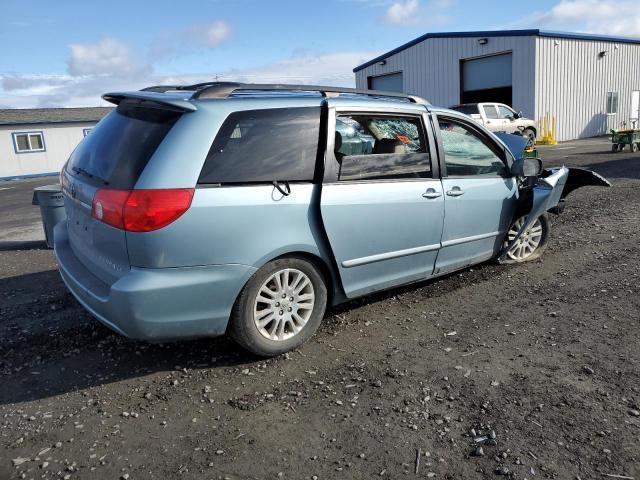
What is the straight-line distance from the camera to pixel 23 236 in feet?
28.5

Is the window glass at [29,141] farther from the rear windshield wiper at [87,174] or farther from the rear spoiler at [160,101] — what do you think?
the rear spoiler at [160,101]

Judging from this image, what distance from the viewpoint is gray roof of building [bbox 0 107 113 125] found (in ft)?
91.0

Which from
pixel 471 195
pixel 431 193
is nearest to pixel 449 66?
pixel 471 195

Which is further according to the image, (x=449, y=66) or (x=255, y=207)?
(x=449, y=66)

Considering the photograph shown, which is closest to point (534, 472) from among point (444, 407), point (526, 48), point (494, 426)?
point (494, 426)

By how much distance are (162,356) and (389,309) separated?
1923 millimetres

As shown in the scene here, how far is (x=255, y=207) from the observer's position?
343cm

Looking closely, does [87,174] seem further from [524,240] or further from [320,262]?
[524,240]

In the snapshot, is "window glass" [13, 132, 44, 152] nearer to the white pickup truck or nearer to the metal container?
the white pickup truck

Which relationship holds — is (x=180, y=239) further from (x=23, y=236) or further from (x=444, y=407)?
(x=23, y=236)

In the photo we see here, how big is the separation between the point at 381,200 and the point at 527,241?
248 cm

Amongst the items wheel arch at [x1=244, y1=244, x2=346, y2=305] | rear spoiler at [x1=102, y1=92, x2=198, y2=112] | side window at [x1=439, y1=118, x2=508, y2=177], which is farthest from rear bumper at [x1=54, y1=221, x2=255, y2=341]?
side window at [x1=439, y1=118, x2=508, y2=177]

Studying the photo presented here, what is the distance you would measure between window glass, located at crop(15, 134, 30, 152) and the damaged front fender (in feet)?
93.3

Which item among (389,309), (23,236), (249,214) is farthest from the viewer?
(23,236)
